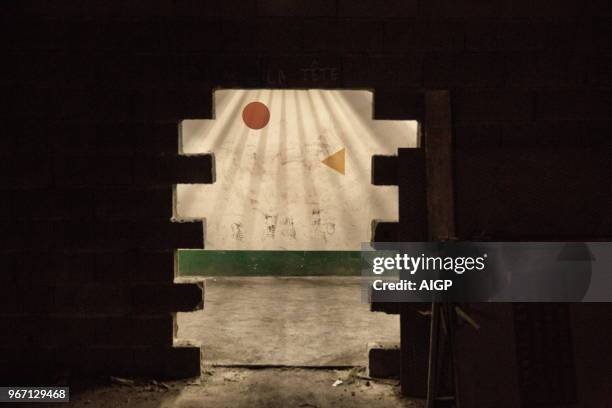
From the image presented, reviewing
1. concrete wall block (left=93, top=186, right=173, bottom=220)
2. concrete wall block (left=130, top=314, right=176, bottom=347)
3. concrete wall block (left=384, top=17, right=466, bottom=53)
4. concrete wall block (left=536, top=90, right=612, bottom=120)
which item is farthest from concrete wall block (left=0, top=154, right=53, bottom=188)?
concrete wall block (left=536, top=90, right=612, bottom=120)

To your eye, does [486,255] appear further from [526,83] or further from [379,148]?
[379,148]

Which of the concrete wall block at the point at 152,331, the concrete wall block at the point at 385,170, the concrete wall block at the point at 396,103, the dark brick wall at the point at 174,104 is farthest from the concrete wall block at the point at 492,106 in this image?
the concrete wall block at the point at 152,331

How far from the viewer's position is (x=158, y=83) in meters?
3.90

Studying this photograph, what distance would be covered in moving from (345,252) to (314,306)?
1.61 metres

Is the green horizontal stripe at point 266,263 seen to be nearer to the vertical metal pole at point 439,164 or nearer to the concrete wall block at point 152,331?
the concrete wall block at point 152,331

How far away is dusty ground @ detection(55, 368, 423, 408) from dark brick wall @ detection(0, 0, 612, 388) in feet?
1.19

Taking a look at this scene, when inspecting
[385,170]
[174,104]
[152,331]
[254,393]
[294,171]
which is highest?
[174,104]

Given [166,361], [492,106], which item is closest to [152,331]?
[166,361]

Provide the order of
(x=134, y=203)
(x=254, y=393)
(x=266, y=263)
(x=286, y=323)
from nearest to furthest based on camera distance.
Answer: (x=254, y=393)
(x=134, y=203)
(x=286, y=323)
(x=266, y=263)

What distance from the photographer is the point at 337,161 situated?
7.73 metres

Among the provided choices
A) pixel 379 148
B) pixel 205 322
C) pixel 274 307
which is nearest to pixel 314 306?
pixel 274 307

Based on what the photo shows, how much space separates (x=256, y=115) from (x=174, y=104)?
3817 millimetres

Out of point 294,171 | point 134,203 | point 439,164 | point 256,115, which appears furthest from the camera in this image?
point 294,171

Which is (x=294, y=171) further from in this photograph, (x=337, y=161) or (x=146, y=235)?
(x=146, y=235)
